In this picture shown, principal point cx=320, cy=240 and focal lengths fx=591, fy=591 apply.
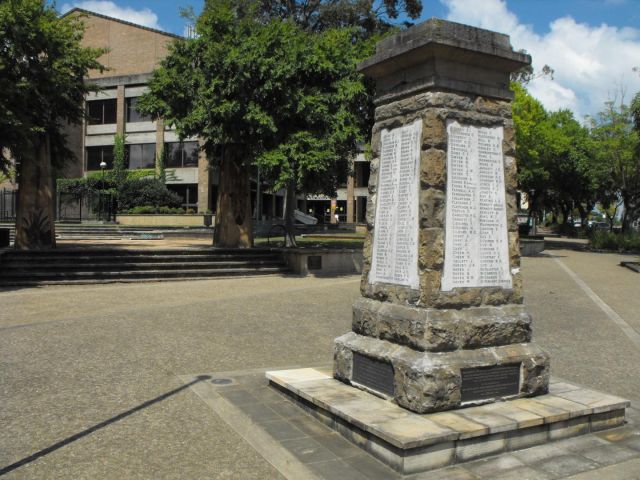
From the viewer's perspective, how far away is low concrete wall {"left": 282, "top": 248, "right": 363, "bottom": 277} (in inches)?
715

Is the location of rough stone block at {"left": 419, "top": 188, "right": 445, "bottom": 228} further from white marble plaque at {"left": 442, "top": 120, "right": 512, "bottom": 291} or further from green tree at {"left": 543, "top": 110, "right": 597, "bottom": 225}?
green tree at {"left": 543, "top": 110, "right": 597, "bottom": 225}

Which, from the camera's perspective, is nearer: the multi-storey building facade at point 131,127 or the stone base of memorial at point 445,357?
the stone base of memorial at point 445,357

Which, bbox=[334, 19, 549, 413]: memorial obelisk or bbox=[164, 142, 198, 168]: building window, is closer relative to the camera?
bbox=[334, 19, 549, 413]: memorial obelisk

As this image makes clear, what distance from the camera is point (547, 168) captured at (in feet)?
126

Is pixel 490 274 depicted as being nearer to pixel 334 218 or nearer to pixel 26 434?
pixel 26 434

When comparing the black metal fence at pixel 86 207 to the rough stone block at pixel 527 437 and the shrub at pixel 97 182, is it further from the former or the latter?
the rough stone block at pixel 527 437

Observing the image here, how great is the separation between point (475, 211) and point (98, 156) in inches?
1823

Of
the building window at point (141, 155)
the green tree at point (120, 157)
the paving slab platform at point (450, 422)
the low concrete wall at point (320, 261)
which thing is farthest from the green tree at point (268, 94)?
the green tree at point (120, 157)

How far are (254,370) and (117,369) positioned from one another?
156cm

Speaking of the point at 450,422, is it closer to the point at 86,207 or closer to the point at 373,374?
the point at 373,374

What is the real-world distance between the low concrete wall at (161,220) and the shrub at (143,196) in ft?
10.9

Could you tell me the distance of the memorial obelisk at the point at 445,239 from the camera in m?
4.92

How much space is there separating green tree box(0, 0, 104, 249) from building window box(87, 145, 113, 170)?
28634mm

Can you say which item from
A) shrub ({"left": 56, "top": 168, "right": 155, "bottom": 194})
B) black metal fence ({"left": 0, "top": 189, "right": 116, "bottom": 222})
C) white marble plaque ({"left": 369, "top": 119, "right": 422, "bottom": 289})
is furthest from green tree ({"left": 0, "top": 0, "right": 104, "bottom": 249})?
shrub ({"left": 56, "top": 168, "right": 155, "bottom": 194})
